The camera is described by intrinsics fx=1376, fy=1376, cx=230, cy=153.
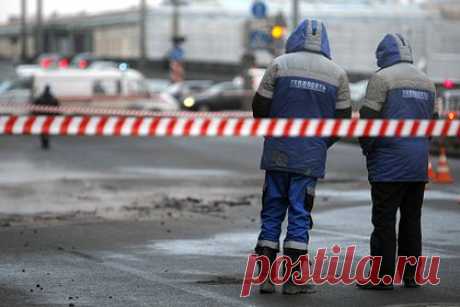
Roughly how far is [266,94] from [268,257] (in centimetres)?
108

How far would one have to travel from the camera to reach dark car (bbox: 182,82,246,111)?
2000 inches

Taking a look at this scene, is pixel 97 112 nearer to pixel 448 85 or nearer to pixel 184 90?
pixel 448 85

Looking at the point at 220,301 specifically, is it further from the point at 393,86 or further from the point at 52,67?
the point at 52,67

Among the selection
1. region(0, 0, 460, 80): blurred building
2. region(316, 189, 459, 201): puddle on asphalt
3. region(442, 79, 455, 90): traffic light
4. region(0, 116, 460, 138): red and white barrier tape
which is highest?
region(0, 116, 460, 138): red and white barrier tape

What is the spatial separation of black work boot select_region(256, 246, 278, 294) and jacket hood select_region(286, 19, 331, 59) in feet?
4.36

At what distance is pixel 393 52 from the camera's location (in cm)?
941

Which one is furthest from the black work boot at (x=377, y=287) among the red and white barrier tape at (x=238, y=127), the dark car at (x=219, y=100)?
the dark car at (x=219, y=100)

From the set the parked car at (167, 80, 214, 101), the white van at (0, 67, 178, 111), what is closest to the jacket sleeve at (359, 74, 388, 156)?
the white van at (0, 67, 178, 111)

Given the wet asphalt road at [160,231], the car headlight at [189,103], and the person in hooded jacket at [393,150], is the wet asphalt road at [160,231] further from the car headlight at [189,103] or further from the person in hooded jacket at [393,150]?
the car headlight at [189,103]

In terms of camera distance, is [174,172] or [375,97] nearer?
[375,97]

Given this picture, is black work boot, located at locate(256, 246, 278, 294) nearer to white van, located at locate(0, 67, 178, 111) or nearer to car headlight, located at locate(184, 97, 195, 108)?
white van, located at locate(0, 67, 178, 111)

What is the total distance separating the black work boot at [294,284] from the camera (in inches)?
350

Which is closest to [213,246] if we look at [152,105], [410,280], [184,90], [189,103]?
[410,280]

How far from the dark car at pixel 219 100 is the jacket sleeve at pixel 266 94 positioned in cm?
4094
